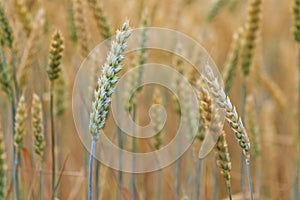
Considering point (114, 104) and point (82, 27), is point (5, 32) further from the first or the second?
point (114, 104)

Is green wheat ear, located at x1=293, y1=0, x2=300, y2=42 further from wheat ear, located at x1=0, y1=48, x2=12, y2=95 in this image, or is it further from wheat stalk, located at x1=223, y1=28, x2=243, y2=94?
wheat ear, located at x1=0, y1=48, x2=12, y2=95

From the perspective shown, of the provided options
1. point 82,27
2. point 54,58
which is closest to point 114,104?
point 82,27

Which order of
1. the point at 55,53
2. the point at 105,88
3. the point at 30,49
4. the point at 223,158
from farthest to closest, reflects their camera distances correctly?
the point at 30,49
the point at 55,53
the point at 223,158
the point at 105,88

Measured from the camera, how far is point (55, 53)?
1.24 metres

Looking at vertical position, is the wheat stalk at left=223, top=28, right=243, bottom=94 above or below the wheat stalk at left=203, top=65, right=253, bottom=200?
above

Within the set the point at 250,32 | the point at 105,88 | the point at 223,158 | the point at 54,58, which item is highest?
the point at 250,32

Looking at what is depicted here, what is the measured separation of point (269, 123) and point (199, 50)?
30.0 inches

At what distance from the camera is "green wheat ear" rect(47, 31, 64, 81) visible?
4.05 feet

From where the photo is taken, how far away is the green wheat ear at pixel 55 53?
123 centimetres

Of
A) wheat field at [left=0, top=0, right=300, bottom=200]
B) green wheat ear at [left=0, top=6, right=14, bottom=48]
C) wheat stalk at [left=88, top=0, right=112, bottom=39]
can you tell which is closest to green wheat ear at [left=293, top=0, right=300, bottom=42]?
wheat field at [left=0, top=0, right=300, bottom=200]

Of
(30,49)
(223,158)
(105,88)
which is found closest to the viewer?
(105,88)

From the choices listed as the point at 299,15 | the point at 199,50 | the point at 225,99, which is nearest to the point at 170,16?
the point at 199,50

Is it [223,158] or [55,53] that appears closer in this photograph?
[223,158]

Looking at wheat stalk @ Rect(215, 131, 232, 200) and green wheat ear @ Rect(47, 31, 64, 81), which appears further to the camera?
green wheat ear @ Rect(47, 31, 64, 81)
